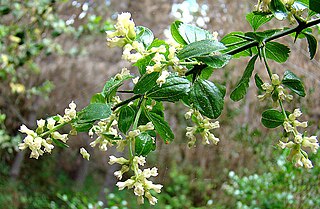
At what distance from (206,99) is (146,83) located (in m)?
0.04

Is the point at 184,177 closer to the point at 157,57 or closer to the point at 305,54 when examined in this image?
the point at 305,54

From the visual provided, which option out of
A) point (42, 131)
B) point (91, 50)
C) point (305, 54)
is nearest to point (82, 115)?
point (42, 131)

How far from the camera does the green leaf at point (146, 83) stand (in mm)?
289

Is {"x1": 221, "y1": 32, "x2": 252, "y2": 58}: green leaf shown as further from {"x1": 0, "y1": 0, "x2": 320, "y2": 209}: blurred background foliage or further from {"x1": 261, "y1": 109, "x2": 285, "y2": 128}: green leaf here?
{"x1": 0, "y1": 0, "x2": 320, "y2": 209}: blurred background foliage

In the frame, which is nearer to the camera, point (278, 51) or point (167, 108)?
point (278, 51)

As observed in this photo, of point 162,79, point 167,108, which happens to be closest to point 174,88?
point 162,79

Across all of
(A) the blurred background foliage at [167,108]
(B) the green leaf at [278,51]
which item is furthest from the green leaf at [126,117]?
(A) the blurred background foliage at [167,108]

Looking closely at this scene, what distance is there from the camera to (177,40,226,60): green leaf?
10.9 inches

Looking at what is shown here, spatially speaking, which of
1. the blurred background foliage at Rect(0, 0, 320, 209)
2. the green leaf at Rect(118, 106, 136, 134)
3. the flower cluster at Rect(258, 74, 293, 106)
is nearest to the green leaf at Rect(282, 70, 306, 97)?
the flower cluster at Rect(258, 74, 293, 106)

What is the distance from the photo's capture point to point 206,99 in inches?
11.6

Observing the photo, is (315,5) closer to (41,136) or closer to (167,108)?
(41,136)

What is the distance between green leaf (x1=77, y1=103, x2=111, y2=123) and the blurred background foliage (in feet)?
2.11

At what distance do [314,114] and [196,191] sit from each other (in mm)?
841

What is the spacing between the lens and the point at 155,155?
2521 mm
